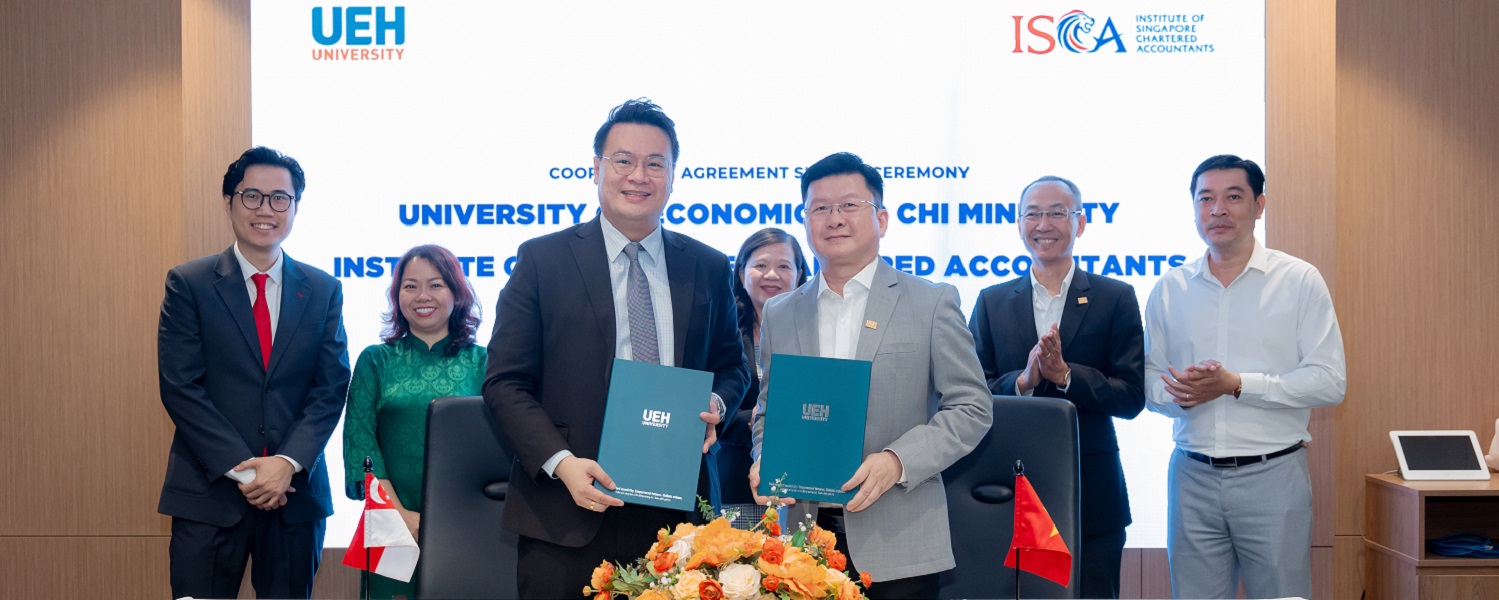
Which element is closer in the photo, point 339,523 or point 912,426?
point 912,426

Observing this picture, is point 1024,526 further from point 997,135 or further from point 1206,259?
point 997,135

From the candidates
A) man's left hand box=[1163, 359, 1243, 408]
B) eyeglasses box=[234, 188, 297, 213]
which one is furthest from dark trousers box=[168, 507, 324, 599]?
man's left hand box=[1163, 359, 1243, 408]

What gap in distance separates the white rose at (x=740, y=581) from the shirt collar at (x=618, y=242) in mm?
1051

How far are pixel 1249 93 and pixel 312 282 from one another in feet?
11.4

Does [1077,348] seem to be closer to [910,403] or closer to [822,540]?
[910,403]

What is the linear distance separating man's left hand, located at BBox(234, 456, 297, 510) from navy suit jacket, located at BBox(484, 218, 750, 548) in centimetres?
105

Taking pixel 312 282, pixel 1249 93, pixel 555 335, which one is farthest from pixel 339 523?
pixel 1249 93

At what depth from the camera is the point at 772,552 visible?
4.75 ft

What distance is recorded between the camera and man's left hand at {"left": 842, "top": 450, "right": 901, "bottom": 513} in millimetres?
2070

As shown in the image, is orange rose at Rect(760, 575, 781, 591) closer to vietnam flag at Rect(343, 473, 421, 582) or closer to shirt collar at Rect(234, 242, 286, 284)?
vietnam flag at Rect(343, 473, 421, 582)

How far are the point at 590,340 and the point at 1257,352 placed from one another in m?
2.15

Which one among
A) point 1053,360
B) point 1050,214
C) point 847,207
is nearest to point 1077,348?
point 1053,360

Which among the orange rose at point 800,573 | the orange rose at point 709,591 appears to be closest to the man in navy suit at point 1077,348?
the orange rose at point 800,573

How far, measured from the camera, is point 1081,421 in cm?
315
